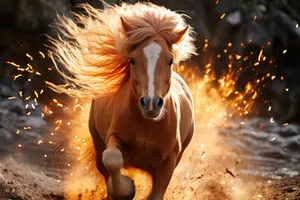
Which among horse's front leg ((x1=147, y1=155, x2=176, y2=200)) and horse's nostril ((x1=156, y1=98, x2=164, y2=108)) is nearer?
horse's nostril ((x1=156, y1=98, x2=164, y2=108))

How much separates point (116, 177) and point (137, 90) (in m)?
0.58

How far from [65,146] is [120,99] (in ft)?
11.5

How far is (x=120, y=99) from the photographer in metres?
4.50

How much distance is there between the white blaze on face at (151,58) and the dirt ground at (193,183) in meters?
1.52

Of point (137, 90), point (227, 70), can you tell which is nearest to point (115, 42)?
point (137, 90)

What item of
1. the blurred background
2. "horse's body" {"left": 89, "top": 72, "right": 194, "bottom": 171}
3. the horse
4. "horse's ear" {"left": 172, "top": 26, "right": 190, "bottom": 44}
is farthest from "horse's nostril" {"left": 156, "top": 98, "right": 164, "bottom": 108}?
the blurred background

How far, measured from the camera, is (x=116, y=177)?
13.2 feet

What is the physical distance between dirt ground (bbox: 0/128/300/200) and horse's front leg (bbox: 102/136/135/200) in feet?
3.37

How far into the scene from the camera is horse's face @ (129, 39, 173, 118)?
12.3 feet

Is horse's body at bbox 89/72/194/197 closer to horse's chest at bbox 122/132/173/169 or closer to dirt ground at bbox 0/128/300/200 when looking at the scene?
horse's chest at bbox 122/132/173/169

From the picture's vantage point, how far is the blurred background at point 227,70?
330 inches

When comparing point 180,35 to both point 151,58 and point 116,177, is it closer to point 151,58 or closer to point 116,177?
point 151,58

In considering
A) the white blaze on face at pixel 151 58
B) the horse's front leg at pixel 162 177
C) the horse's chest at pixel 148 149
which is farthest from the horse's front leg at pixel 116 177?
the white blaze on face at pixel 151 58

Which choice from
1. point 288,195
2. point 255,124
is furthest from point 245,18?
point 288,195
